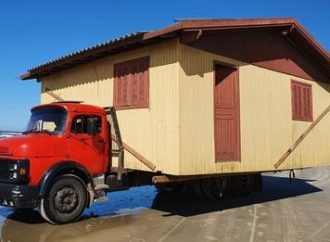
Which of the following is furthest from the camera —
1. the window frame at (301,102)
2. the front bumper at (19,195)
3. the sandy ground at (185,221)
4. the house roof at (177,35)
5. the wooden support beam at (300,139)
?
the window frame at (301,102)

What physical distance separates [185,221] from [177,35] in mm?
4235

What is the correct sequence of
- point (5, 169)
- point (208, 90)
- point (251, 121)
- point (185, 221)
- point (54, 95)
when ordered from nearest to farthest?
point (5, 169) → point (185, 221) → point (208, 90) → point (251, 121) → point (54, 95)

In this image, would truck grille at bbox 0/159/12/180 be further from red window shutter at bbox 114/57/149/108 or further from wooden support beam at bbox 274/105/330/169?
wooden support beam at bbox 274/105/330/169

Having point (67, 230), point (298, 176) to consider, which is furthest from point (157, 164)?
point (298, 176)

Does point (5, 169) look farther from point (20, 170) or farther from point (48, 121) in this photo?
point (48, 121)

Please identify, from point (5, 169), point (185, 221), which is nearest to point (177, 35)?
point (185, 221)

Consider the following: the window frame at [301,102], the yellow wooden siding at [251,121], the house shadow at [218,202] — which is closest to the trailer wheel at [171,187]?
the house shadow at [218,202]

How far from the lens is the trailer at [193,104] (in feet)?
33.3

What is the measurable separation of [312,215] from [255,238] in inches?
131

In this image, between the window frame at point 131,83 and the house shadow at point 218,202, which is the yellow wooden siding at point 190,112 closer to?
the window frame at point 131,83

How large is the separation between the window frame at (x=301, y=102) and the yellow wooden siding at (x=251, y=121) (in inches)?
7.9

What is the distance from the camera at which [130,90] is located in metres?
11.5

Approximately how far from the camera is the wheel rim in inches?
368

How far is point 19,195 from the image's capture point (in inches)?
347
